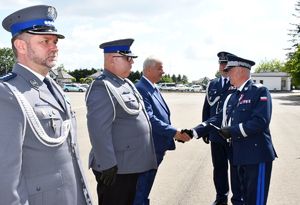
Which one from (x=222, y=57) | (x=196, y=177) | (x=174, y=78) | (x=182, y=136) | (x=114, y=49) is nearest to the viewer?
(x=114, y=49)

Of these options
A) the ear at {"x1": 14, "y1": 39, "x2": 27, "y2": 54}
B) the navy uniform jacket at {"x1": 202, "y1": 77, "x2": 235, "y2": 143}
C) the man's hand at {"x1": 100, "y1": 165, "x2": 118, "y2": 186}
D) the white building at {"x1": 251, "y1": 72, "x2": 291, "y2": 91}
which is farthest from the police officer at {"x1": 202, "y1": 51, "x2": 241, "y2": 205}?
the white building at {"x1": 251, "y1": 72, "x2": 291, "y2": 91}

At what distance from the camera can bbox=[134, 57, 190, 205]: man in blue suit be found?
15.3 feet

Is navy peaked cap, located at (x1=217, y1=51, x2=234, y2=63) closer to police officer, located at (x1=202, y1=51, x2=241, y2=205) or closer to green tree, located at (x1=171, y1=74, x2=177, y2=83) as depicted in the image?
police officer, located at (x1=202, y1=51, x2=241, y2=205)

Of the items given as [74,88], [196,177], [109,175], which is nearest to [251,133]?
[109,175]

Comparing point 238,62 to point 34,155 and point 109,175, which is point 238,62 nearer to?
point 109,175

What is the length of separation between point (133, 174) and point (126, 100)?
77cm

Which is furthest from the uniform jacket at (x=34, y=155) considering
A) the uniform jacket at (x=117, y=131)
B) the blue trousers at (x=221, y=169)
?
the blue trousers at (x=221, y=169)

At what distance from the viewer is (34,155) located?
234 cm

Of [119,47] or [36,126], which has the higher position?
[119,47]

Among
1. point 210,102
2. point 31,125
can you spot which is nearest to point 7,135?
point 31,125

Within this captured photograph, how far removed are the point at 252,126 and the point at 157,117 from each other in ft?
3.86

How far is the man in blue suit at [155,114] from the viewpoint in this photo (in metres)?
4.65

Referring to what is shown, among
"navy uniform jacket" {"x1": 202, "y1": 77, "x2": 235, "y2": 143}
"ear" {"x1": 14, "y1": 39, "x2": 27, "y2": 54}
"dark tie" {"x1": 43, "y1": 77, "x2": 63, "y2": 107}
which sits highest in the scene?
"ear" {"x1": 14, "y1": 39, "x2": 27, "y2": 54}

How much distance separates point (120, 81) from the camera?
4113mm
